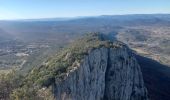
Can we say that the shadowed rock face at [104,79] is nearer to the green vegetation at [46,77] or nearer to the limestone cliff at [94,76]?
the limestone cliff at [94,76]

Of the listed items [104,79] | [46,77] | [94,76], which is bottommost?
[104,79]

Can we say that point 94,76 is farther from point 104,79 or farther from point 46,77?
point 46,77

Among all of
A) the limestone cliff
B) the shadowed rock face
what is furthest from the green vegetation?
the shadowed rock face

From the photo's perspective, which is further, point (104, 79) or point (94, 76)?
point (104, 79)

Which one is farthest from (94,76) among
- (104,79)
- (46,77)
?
(46,77)

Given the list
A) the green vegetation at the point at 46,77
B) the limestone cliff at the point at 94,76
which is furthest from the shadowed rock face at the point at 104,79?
the green vegetation at the point at 46,77

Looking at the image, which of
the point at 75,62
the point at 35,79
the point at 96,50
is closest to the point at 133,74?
the point at 96,50

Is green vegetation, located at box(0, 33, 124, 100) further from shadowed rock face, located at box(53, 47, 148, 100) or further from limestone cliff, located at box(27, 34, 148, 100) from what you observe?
shadowed rock face, located at box(53, 47, 148, 100)

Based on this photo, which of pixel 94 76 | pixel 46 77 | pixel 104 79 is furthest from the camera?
pixel 104 79
